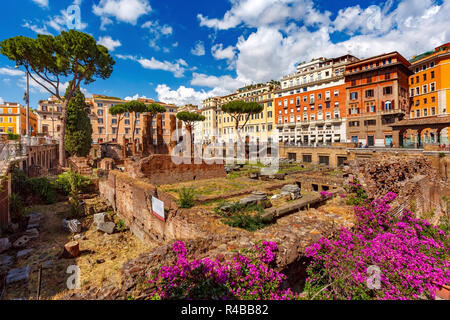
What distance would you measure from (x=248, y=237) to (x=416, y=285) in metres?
3.00

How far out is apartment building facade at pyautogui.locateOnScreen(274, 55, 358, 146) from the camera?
40.5 metres

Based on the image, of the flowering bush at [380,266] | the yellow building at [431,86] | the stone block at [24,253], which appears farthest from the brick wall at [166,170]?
the yellow building at [431,86]

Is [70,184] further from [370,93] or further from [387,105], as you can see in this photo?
[370,93]

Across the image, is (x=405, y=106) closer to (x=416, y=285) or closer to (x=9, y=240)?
(x=416, y=285)

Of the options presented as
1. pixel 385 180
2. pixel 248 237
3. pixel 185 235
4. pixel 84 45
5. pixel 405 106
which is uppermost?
Result: pixel 84 45

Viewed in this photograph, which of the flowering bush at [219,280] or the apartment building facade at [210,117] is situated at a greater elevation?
the apartment building facade at [210,117]

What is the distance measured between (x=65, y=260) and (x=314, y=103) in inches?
1824

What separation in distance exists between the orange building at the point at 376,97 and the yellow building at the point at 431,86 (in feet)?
6.84

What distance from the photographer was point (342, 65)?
40281 millimetres

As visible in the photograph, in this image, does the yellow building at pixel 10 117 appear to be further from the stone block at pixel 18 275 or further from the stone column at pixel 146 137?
the stone block at pixel 18 275

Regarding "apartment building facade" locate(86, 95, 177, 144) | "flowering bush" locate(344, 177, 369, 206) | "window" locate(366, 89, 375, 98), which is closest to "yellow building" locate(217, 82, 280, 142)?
"window" locate(366, 89, 375, 98)

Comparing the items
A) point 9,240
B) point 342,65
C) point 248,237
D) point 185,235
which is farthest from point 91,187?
point 342,65

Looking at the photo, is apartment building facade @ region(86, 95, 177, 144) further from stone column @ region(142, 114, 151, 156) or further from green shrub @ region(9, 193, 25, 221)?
green shrub @ region(9, 193, 25, 221)

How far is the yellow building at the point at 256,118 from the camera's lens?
5253 cm
